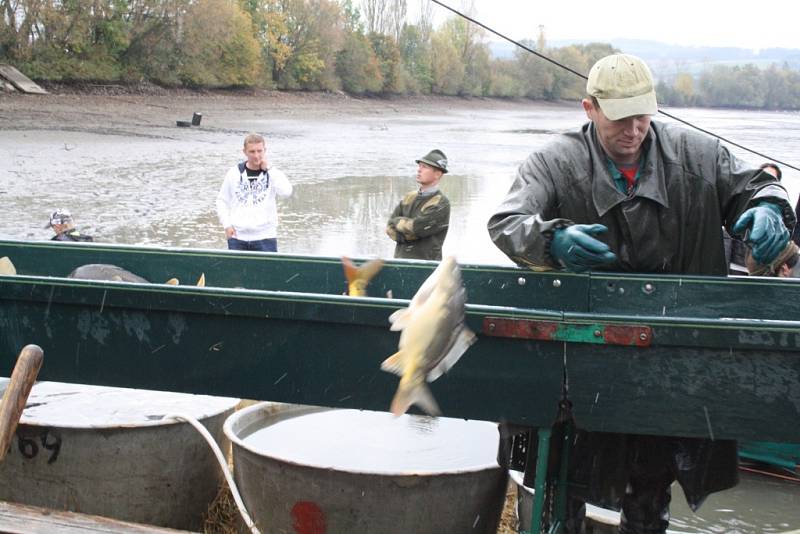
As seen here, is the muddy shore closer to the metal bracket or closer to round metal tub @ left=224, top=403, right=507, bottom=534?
round metal tub @ left=224, top=403, right=507, bottom=534

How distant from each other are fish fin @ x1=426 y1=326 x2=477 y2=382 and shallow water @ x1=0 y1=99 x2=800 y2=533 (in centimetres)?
264

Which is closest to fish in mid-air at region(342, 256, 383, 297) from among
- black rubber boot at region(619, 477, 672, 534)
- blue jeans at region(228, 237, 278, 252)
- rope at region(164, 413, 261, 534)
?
rope at region(164, 413, 261, 534)

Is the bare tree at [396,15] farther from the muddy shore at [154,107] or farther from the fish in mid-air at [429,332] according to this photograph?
the fish in mid-air at [429,332]

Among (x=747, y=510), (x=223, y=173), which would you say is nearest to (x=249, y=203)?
(x=747, y=510)

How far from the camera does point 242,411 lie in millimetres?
4891

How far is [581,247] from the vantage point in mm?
3365

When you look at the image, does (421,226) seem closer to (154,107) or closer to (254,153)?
(254,153)

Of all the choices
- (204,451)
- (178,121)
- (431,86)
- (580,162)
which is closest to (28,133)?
(178,121)

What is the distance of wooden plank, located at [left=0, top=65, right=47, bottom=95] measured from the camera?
1384 inches

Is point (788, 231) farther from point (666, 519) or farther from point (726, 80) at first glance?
point (726, 80)

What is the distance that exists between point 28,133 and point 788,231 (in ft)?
79.9

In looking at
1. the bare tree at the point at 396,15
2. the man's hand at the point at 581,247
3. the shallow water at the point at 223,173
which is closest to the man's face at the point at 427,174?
the shallow water at the point at 223,173

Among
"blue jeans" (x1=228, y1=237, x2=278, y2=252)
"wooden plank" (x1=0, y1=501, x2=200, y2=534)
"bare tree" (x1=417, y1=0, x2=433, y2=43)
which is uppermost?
"bare tree" (x1=417, y1=0, x2=433, y2=43)

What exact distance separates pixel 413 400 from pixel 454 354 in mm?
211
